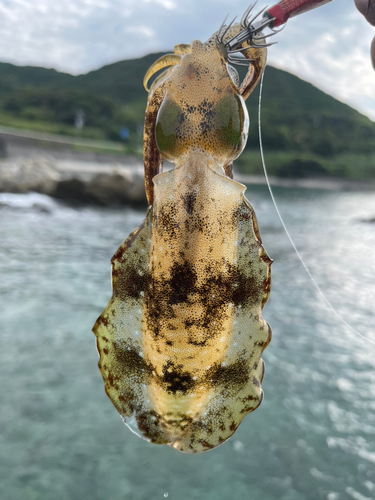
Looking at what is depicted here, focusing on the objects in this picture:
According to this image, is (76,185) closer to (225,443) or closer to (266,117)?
(266,117)

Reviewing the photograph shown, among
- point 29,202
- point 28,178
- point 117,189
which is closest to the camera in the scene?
point 29,202

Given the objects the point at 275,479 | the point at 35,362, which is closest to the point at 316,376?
the point at 275,479

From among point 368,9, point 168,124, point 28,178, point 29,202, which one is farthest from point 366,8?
point 28,178

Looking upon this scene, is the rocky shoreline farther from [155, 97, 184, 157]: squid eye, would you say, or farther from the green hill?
[155, 97, 184, 157]: squid eye

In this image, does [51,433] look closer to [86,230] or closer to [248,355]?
[248,355]

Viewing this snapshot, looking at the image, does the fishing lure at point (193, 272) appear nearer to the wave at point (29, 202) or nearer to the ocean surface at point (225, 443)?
the ocean surface at point (225, 443)

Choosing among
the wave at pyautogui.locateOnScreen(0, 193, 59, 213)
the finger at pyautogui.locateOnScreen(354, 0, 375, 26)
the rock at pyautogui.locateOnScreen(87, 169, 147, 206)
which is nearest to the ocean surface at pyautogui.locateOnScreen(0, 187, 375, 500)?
the finger at pyautogui.locateOnScreen(354, 0, 375, 26)
